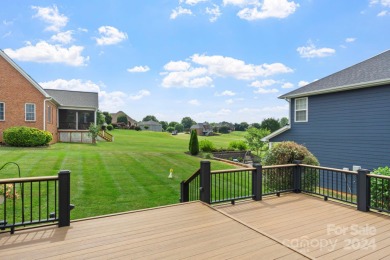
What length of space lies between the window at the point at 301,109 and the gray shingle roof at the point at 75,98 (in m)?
18.5

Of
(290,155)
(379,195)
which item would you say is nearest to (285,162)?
(290,155)

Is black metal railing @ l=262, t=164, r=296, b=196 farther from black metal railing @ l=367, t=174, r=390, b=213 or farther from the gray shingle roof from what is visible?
the gray shingle roof

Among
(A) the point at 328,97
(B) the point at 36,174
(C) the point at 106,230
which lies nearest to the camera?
(C) the point at 106,230

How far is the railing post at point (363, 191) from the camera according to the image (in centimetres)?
496

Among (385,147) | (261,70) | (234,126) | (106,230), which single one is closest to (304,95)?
(385,147)

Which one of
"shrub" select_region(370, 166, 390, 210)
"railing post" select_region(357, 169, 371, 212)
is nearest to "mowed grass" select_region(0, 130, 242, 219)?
"railing post" select_region(357, 169, 371, 212)

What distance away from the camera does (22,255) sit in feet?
10.1

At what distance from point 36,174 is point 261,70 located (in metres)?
15.8

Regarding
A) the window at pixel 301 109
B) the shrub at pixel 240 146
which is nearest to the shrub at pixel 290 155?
the window at pixel 301 109

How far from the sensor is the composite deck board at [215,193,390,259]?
333 centimetres

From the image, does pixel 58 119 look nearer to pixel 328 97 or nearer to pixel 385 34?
pixel 328 97

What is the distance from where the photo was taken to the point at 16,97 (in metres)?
17.3

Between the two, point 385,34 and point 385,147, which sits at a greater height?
point 385,34

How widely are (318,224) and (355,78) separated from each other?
8423 millimetres
